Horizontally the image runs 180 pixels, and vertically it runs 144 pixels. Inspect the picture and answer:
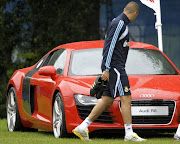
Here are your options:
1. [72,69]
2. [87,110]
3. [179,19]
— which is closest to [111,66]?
[87,110]

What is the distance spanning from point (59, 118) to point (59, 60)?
1.41 m

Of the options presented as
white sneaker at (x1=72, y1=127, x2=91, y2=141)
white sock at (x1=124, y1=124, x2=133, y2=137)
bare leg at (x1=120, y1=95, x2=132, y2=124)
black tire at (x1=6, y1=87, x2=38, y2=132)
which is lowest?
black tire at (x1=6, y1=87, x2=38, y2=132)

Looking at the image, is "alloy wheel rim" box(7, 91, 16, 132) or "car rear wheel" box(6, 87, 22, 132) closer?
"car rear wheel" box(6, 87, 22, 132)

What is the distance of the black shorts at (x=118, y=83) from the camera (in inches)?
335

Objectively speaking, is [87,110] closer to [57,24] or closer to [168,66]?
[168,66]

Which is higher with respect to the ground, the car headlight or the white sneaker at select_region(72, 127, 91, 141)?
the car headlight

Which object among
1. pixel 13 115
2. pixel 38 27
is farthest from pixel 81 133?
pixel 38 27

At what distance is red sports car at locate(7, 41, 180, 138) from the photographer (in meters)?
8.87

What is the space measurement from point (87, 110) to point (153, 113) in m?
0.88

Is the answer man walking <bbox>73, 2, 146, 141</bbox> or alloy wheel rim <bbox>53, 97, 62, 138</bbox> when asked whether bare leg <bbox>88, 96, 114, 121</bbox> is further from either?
alloy wheel rim <bbox>53, 97, 62, 138</bbox>

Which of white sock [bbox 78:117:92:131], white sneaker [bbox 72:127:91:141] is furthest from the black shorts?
white sneaker [bbox 72:127:91:141]

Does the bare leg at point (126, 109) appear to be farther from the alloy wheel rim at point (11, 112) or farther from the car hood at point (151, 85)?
the alloy wheel rim at point (11, 112)

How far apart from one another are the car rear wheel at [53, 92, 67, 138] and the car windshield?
57 cm

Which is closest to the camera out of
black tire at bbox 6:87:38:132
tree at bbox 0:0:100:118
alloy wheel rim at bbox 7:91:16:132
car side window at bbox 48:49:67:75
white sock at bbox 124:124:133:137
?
white sock at bbox 124:124:133:137
